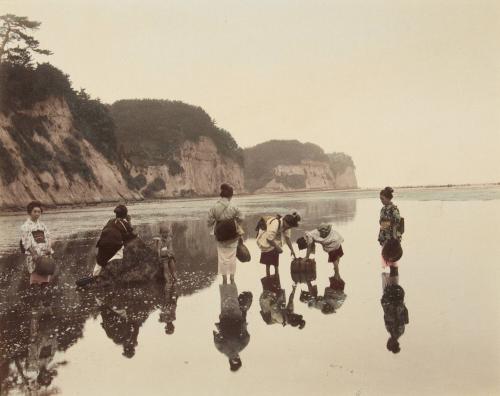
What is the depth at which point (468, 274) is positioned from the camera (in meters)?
9.91

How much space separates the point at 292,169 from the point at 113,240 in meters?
151

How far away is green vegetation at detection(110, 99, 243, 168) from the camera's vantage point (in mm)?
83938

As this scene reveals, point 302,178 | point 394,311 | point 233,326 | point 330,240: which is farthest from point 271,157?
point 233,326

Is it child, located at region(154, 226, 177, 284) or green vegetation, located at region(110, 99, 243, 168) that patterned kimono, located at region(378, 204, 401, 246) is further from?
green vegetation, located at region(110, 99, 243, 168)

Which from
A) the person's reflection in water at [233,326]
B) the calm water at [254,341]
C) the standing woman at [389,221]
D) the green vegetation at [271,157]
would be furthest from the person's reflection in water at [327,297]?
the green vegetation at [271,157]

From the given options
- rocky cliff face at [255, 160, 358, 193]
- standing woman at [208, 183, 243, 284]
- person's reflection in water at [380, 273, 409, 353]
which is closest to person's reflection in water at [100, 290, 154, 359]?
standing woman at [208, 183, 243, 284]

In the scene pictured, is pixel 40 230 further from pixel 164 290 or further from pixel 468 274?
pixel 468 274

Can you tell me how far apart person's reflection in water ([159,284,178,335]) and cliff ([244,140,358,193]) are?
14380 cm

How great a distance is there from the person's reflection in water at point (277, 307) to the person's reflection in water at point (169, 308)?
1.35 metres

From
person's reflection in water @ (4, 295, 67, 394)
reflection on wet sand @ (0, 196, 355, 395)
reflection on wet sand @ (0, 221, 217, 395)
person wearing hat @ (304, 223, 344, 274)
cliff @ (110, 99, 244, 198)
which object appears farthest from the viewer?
cliff @ (110, 99, 244, 198)

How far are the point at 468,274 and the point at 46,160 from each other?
127 feet

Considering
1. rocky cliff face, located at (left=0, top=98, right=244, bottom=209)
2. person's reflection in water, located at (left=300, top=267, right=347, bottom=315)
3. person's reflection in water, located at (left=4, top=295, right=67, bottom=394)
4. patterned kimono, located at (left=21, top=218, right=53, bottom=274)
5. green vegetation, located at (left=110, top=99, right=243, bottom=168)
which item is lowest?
person's reflection in water, located at (left=300, top=267, right=347, bottom=315)

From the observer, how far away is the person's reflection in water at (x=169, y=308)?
6.86 metres

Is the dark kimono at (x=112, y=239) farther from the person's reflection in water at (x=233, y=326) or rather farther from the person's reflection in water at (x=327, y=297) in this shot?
the person's reflection in water at (x=327, y=297)
